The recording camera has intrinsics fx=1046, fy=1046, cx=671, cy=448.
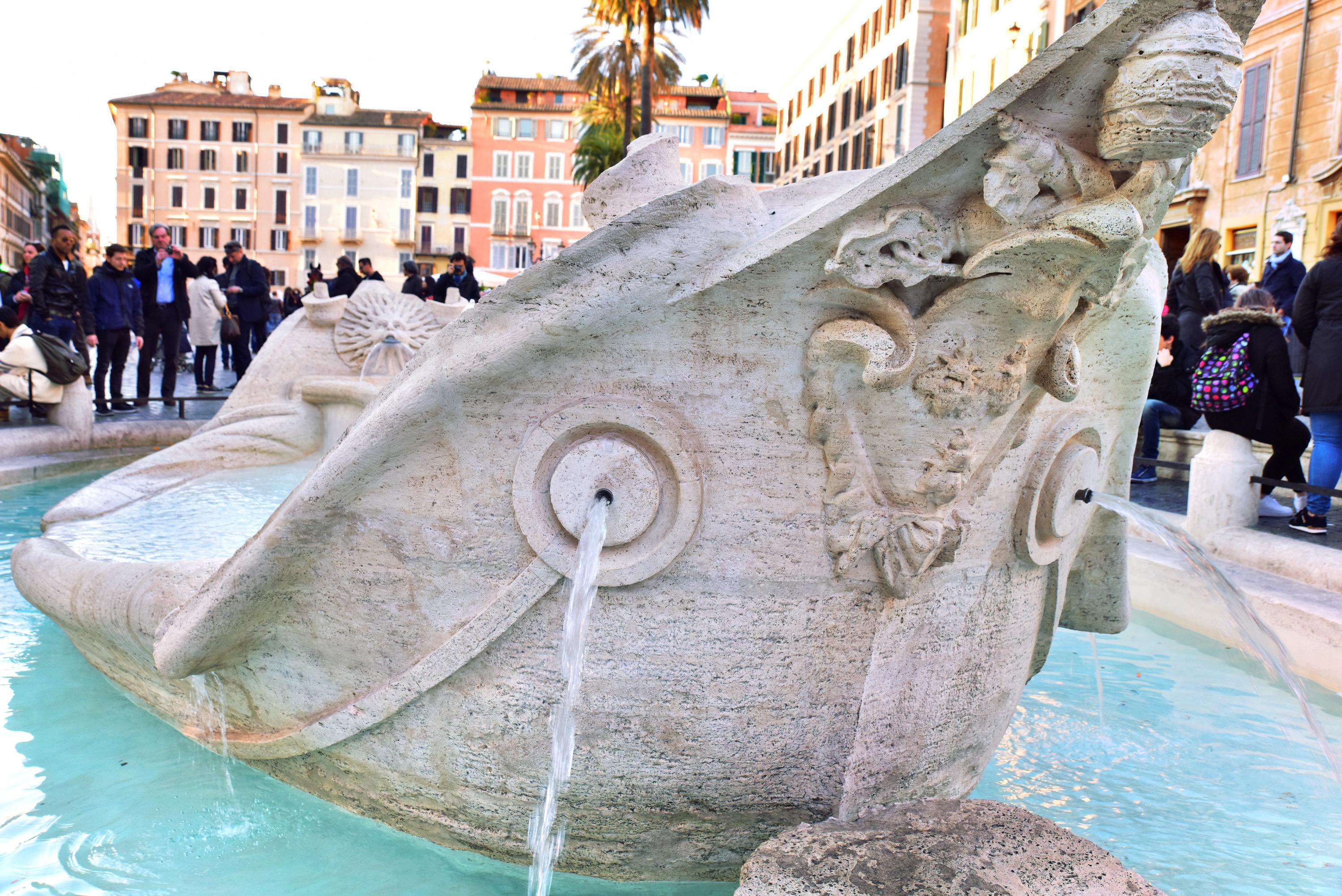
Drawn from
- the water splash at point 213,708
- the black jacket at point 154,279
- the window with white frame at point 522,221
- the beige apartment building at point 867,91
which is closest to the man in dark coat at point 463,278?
the black jacket at point 154,279

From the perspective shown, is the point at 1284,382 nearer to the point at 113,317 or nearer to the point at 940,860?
the point at 940,860

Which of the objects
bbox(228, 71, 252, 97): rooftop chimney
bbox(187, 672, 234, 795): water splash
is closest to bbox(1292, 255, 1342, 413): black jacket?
bbox(187, 672, 234, 795): water splash

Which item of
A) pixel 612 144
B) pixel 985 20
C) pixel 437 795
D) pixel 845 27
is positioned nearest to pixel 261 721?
pixel 437 795

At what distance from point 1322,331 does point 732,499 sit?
4738mm

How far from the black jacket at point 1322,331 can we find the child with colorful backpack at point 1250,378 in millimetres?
100

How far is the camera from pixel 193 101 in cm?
6016

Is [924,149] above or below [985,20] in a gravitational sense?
below

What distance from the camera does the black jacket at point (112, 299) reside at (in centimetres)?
865

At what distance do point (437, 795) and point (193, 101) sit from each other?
221 feet

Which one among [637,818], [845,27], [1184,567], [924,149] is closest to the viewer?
[924,149]

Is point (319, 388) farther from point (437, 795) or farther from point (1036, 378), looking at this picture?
point (1036, 378)

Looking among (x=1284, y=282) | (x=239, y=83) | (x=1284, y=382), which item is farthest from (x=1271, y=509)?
(x=239, y=83)

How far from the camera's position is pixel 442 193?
5844 centimetres

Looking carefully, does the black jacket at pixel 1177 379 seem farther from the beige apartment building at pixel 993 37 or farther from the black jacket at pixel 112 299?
the beige apartment building at pixel 993 37
